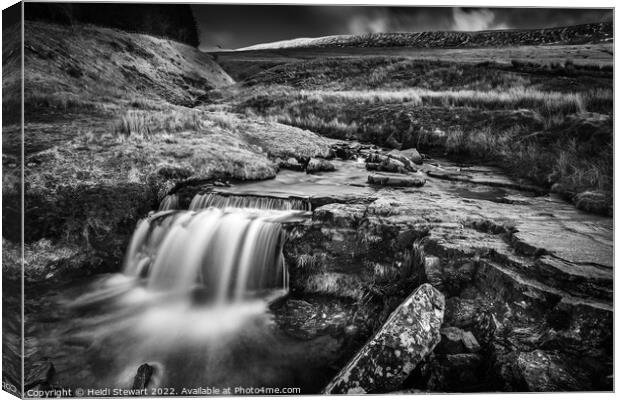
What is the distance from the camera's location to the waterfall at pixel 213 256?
422 centimetres

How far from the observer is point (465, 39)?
171 inches

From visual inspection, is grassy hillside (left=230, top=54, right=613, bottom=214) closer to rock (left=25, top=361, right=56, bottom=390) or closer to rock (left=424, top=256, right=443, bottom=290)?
rock (left=424, top=256, right=443, bottom=290)

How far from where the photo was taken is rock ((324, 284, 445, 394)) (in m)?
2.94

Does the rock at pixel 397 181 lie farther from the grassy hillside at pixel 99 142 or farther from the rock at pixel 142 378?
the rock at pixel 142 378

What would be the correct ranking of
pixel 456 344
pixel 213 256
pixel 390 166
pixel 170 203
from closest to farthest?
pixel 456 344 < pixel 213 256 < pixel 170 203 < pixel 390 166

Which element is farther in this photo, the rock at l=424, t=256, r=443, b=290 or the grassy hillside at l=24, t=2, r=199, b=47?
the grassy hillside at l=24, t=2, r=199, b=47

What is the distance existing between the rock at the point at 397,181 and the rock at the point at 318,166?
959 mm

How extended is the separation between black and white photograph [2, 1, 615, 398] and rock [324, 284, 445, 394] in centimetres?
2

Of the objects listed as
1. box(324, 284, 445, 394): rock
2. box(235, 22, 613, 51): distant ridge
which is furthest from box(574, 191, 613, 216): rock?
box(324, 284, 445, 394): rock

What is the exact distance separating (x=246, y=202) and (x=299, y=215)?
2.59 feet

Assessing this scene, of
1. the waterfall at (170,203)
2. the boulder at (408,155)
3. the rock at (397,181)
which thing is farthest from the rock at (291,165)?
the waterfall at (170,203)

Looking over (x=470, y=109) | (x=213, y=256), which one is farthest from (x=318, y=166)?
(x=470, y=109)

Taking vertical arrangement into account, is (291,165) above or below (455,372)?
above

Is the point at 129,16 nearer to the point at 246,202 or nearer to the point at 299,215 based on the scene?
the point at 246,202
